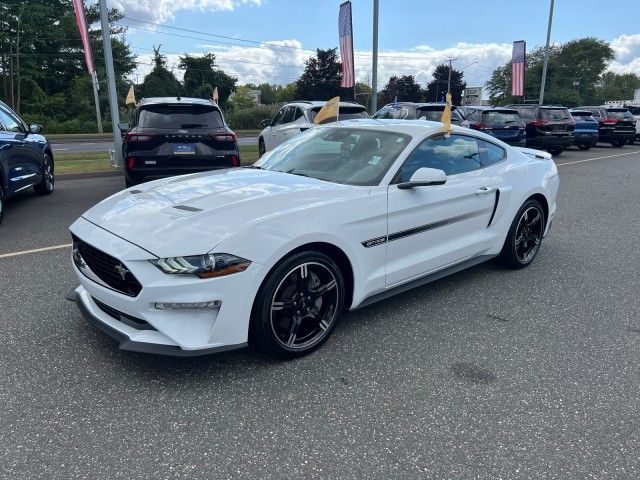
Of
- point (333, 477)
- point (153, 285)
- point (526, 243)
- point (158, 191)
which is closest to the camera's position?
point (333, 477)

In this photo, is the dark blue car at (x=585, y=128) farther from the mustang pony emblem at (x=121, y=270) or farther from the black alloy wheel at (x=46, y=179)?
the mustang pony emblem at (x=121, y=270)

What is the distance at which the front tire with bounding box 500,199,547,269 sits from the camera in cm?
486

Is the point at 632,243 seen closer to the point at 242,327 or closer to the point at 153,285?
the point at 242,327

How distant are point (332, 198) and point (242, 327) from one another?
1.04m

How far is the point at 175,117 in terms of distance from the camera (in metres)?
7.93

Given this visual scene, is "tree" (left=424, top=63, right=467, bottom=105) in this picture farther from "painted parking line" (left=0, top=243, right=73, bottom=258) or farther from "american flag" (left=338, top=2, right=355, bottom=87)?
"painted parking line" (left=0, top=243, right=73, bottom=258)

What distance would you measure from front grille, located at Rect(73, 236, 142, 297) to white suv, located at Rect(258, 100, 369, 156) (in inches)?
348

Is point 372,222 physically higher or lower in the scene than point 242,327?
higher

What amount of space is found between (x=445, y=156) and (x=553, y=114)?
51.2ft

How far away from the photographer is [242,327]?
9.36 feet

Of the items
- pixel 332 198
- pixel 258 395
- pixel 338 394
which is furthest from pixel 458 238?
pixel 258 395

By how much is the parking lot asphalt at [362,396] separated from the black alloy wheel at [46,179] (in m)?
4.78

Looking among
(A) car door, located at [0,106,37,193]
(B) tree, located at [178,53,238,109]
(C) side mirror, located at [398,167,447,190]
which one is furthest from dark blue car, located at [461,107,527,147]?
(B) tree, located at [178,53,238,109]

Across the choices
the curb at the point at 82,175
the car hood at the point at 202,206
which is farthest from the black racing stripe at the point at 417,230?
the curb at the point at 82,175
